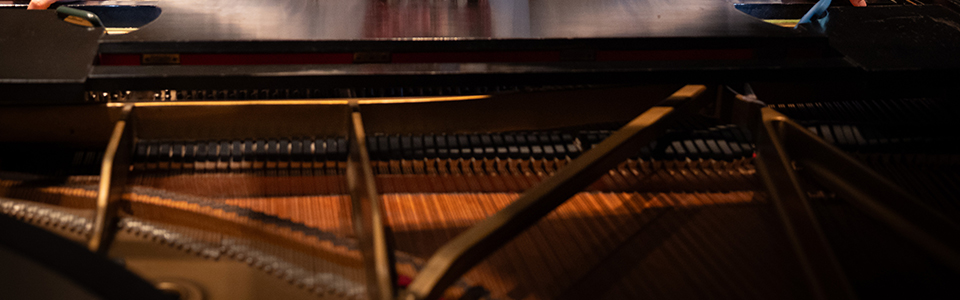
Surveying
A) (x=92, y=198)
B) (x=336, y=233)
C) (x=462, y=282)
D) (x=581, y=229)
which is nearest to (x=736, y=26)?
(x=581, y=229)

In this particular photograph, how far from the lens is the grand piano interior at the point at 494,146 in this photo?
132cm

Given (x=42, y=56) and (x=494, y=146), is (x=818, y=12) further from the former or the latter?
(x=42, y=56)

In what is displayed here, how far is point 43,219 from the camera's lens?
1.41m

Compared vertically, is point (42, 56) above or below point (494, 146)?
above

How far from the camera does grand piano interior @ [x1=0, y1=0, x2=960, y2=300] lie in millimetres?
1316

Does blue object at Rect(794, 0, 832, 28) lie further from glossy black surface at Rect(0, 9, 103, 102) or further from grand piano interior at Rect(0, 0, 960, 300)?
glossy black surface at Rect(0, 9, 103, 102)

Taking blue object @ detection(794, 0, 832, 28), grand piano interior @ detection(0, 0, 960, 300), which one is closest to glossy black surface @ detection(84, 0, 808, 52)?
grand piano interior @ detection(0, 0, 960, 300)

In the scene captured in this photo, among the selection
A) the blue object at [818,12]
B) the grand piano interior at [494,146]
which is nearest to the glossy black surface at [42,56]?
the grand piano interior at [494,146]

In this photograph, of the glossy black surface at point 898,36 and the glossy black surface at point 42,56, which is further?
the glossy black surface at point 898,36

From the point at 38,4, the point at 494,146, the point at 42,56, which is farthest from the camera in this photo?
the point at 38,4

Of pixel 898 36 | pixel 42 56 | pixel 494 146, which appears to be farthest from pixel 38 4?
pixel 898 36

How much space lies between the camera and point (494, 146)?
169 centimetres

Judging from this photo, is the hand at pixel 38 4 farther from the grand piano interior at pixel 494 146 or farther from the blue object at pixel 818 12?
the blue object at pixel 818 12

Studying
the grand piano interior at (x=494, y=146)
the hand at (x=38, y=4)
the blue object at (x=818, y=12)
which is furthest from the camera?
the hand at (x=38, y=4)
